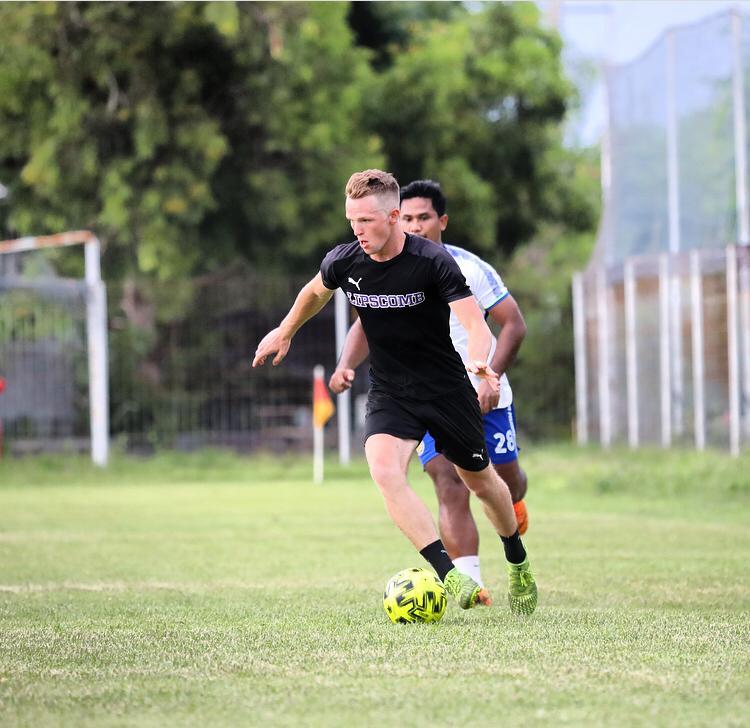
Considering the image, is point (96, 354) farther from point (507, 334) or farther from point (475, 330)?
point (475, 330)

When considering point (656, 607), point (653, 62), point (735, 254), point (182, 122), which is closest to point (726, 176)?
point (735, 254)

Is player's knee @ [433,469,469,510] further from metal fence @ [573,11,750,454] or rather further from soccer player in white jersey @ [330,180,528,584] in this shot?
metal fence @ [573,11,750,454]

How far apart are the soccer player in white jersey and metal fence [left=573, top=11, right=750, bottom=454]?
38.3 ft

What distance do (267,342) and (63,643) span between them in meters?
1.94

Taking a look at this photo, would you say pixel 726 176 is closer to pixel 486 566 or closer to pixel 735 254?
pixel 735 254

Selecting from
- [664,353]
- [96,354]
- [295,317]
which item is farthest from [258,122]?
[295,317]

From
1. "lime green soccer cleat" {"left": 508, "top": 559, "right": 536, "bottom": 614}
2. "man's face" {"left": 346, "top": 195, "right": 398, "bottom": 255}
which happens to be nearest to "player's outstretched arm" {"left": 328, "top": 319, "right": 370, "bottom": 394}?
"man's face" {"left": 346, "top": 195, "right": 398, "bottom": 255}

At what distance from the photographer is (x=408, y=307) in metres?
7.34

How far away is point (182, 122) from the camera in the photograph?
2589 cm

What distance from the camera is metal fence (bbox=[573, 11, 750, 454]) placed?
20.8 metres

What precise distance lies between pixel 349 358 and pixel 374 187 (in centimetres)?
166

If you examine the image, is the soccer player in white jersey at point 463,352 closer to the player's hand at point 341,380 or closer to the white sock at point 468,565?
the white sock at point 468,565

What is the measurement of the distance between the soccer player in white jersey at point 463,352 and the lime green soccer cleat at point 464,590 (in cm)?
86

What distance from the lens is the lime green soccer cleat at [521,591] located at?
7.66 meters
